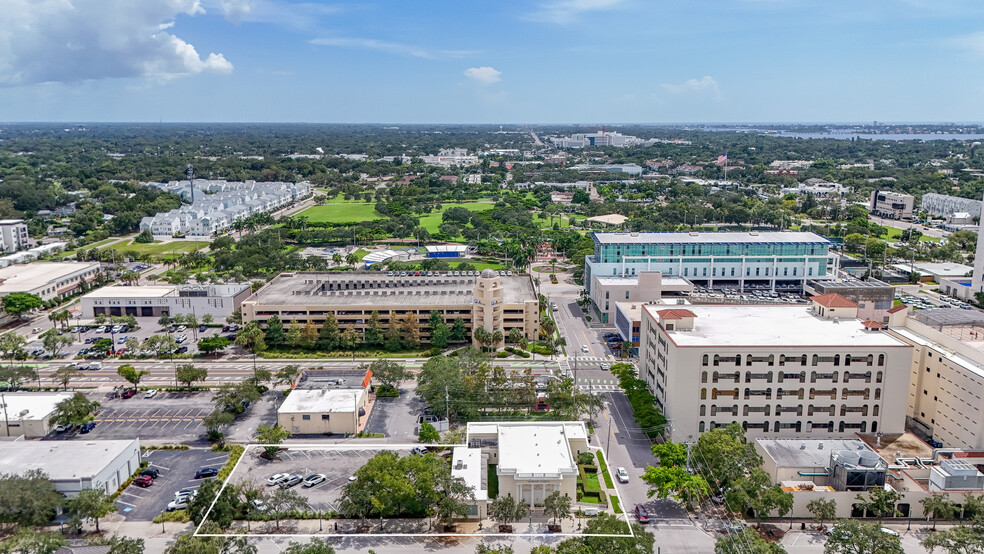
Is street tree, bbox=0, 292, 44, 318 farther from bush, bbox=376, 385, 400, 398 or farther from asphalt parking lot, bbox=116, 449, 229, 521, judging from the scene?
bush, bbox=376, 385, 400, 398

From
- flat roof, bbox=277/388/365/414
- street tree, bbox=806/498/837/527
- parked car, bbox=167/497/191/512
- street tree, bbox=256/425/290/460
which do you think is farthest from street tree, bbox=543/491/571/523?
parked car, bbox=167/497/191/512

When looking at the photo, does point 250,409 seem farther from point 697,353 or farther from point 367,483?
point 697,353

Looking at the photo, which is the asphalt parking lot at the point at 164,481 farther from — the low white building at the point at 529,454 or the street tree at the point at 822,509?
the street tree at the point at 822,509

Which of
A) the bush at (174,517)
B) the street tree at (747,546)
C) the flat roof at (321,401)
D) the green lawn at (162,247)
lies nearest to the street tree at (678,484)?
the street tree at (747,546)

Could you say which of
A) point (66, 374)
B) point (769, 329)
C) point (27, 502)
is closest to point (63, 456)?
point (27, 502)

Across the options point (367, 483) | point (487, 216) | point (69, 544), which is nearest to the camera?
point (69, 544)

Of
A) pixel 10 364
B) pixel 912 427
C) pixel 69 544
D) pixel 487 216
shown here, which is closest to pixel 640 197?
pixel 487 216
